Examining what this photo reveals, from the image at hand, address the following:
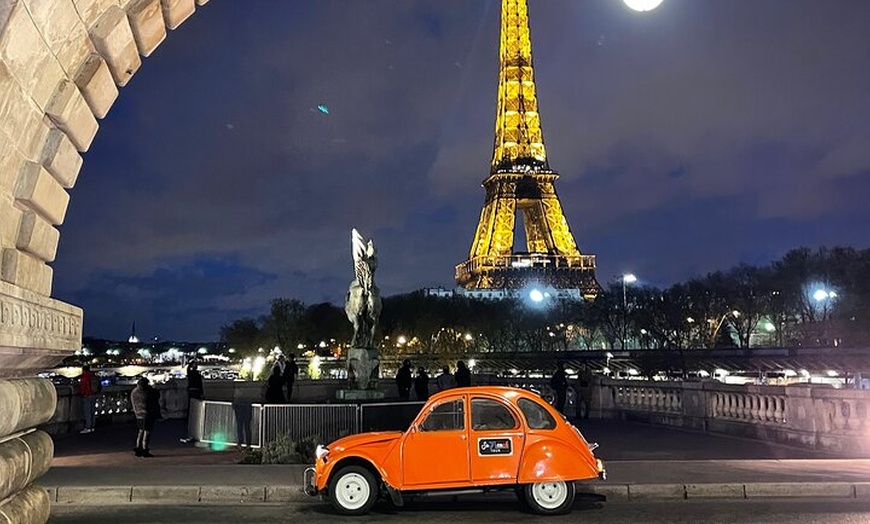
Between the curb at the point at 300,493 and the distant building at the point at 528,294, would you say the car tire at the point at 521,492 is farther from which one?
the distant building at the point at 528,294

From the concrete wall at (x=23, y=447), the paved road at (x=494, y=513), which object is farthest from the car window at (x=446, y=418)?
the concrete wall at (x=23, y=447)

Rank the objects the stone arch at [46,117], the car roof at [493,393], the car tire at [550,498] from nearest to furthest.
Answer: the stone arch at [46,117] < the car tire at [550,498] < the car roof at [493,393]

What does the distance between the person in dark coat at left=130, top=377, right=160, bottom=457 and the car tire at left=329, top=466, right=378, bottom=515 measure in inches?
307

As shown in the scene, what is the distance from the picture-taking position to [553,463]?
11578 mm

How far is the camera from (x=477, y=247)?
397 ft

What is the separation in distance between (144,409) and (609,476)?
10.1 metres

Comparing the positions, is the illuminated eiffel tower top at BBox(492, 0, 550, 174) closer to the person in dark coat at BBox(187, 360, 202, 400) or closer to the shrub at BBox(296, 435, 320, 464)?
the person in dark coat at BBox(187, 360, 202, 400)

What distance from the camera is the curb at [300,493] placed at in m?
13.0

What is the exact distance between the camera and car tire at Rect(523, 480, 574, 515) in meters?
11.8

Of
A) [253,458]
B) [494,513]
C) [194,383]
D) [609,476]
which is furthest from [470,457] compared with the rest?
[194,383]

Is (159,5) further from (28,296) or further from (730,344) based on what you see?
(730,344)

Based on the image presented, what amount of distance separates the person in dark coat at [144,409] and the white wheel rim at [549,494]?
9846 mm

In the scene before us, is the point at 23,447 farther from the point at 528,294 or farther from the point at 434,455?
the point at 528,294

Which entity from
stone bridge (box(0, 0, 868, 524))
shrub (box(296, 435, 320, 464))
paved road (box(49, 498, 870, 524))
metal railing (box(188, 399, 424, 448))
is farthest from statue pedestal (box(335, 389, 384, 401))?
stone bridge (box(0, 0, 868, 524))
